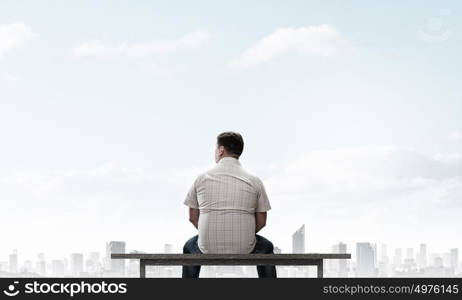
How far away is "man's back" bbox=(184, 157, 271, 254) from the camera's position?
29.7ft

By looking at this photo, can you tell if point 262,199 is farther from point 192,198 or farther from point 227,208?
point 192,198

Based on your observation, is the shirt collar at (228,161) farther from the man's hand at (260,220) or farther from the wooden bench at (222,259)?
the wooden bench at (222,259)

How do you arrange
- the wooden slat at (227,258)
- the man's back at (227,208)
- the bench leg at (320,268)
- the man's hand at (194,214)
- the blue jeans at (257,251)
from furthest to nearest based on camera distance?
the man's hand at (194,214)
the blue jeans at (257,251)
the man's back at (227,208)
the bench leg at (320,268)
the wooden slat at (227,258)

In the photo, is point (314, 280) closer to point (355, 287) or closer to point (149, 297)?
point (355, 287)

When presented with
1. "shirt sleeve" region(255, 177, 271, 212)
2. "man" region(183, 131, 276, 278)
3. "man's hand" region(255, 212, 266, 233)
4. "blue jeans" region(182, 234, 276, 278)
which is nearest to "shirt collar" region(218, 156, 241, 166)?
"man" region(183, 131, 276, 278)

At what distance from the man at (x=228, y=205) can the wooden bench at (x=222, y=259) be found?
0.91ft

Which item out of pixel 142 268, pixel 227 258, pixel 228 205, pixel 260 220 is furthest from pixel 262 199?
pixel 142 268

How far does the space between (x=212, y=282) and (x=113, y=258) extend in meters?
0.97

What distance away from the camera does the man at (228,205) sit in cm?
905

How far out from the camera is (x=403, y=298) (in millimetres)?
8250

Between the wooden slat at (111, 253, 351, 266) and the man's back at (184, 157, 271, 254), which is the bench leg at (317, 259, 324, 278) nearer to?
the wooden slat at (111, 253, 351, 266)

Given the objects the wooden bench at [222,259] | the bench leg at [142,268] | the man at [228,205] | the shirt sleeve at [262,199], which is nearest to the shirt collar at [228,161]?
the man at [228,205]

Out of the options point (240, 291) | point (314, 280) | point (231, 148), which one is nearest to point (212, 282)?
point (240, 291)

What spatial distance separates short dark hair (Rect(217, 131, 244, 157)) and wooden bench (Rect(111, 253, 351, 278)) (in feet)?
3.11
